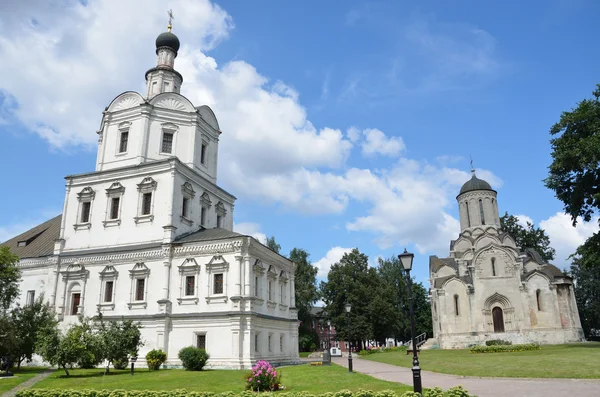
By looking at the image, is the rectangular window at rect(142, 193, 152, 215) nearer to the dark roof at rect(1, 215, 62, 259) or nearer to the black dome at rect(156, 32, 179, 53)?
the dark roof at rect(1, 215, 62, 259)

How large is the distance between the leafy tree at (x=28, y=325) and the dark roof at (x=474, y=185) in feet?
161

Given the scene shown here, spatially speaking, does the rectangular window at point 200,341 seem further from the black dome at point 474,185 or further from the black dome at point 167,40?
the black dome at point 474,185

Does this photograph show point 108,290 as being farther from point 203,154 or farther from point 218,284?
point 203,154

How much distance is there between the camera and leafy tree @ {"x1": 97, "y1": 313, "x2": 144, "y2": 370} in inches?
914

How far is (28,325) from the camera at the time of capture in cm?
2658

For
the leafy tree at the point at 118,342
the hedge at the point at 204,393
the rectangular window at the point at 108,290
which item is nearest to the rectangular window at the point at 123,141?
the rectangular window at the point at 108,290

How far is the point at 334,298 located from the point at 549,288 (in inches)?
916

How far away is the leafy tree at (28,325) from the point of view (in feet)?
85.5

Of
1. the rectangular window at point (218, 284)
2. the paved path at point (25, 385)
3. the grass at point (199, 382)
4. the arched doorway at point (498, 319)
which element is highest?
the rectangular window at point (218, 284)

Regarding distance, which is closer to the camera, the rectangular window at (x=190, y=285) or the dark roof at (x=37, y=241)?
the rectangular window at (x=190, y=285)

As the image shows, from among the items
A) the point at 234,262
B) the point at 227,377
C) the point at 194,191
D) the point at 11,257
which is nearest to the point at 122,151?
the point at 194,191

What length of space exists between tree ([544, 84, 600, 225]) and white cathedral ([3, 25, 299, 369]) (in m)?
20.7

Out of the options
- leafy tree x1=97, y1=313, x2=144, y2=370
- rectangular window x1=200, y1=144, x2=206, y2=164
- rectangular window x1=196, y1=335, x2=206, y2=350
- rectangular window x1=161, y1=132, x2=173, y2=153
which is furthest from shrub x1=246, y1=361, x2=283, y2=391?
rectangular window x1=200, y1=144, x2=206, y2=164

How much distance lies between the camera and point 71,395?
41.9 ft
